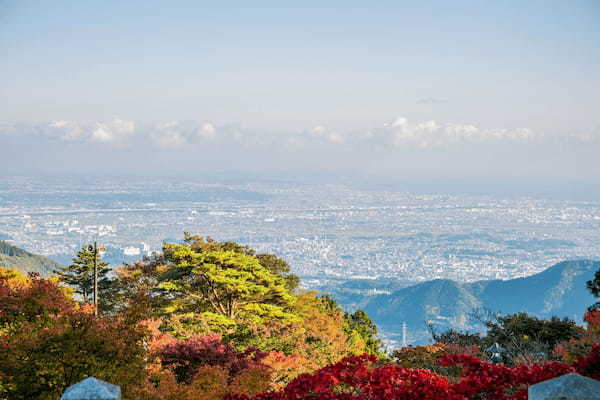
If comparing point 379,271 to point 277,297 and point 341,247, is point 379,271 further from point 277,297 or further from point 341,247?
point 277,297

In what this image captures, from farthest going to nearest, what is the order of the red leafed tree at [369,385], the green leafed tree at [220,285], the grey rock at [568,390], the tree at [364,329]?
the tree at [364,329], the green leafed tree at [220,285], the red leafed tree at [369,385], the grey rock at [568,390]

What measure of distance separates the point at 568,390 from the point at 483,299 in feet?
354

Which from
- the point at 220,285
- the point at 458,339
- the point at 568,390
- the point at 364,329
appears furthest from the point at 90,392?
the point at 364,329

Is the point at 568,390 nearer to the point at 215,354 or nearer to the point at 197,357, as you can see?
the point at 215,354

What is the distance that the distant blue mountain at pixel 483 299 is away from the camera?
9838 centimetres

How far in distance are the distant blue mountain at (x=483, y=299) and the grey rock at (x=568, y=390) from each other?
93.2m

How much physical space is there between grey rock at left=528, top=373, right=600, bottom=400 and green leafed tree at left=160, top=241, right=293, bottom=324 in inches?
561

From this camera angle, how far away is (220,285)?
61.8 ft

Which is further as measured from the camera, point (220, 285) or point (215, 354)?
point (220, 285)

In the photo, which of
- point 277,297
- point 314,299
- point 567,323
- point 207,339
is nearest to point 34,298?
point 207,339

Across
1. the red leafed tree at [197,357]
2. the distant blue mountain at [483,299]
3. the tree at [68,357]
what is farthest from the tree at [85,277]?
the distant blue mountain at [483,299]

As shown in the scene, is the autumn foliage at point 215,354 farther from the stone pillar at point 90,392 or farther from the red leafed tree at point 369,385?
the stone pillar at point 90,392

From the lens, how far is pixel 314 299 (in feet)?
85.1

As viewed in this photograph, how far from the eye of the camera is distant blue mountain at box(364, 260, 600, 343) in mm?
98375
